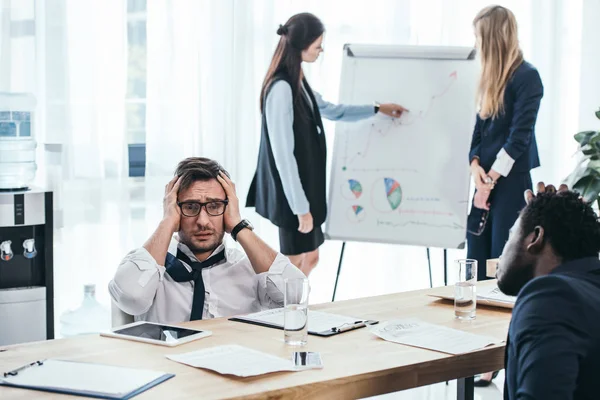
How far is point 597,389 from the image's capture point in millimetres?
1428

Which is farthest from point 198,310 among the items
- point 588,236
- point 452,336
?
point 588,236

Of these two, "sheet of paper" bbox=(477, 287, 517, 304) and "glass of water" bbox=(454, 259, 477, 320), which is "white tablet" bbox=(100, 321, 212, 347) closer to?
"glass of water" bbox=(454, 259, 477, 320)

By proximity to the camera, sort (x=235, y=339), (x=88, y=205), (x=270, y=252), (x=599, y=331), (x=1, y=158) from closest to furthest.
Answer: (x=599, y=331) → (x=235, y=339) → (x=270, y=252) → (x=1, y=158) → (x=88, y=205)

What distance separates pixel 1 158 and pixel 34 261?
581mm

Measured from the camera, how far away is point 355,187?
13.8ft

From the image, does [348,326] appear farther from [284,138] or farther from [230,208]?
[284,138]

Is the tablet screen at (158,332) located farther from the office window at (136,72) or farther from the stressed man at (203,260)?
the office window at (136,72)

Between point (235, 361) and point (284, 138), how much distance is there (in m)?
2.19

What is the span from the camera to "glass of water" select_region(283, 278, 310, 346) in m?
1.88

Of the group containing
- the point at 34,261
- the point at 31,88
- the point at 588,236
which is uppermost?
the point at 31,88

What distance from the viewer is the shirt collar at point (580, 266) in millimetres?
1582

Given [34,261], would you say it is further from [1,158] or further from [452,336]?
[452,336]

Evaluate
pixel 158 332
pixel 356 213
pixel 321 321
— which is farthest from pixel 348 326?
pixel 356 213

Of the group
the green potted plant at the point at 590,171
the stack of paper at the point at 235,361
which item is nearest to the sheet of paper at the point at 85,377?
the stack of paper at the point at 235,361
